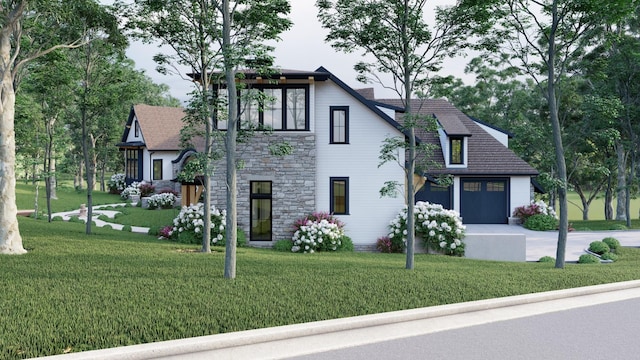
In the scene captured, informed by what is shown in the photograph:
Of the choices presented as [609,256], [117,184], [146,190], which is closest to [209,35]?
[609,256]

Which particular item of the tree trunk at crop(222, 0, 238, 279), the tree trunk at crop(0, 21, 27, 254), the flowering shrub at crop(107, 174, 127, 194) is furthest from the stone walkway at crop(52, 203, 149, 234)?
the tree trunk at crop(222, 0, 238, 279)

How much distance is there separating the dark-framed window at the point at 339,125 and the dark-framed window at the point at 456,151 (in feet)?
36.4

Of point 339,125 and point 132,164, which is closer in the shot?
point 339,125

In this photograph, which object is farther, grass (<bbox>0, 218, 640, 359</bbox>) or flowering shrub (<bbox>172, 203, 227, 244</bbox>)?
flowering shrub (<bbox>172, 203, 227, 244</bbox>)

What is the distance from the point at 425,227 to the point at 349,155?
3.96m

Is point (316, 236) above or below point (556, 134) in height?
below

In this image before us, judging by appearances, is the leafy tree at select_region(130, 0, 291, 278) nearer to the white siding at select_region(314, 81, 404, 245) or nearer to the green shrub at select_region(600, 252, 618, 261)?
the white siding at select_region(314, 81, 404, 245)

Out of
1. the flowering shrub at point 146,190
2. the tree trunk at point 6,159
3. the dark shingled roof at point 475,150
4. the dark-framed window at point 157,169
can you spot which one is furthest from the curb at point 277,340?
the dark-framed window at point 157,169

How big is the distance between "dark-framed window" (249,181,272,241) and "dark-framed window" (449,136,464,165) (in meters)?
13.4

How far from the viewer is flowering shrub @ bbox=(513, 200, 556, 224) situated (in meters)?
29.6

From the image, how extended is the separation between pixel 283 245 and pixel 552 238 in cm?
1264

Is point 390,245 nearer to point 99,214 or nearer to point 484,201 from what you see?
point 484,201

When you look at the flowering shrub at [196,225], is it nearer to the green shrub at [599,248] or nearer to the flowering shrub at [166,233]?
the flowering shrub at [166,233]

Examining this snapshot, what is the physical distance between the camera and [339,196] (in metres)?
21.5
